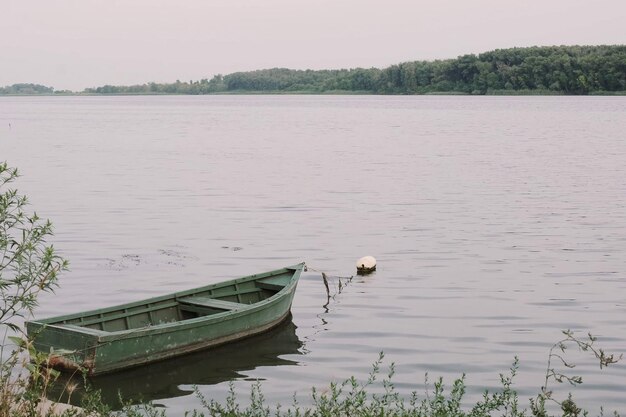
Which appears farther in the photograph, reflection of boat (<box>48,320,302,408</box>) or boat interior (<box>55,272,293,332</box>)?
boat interior (<box>55,272,293,332</box>)

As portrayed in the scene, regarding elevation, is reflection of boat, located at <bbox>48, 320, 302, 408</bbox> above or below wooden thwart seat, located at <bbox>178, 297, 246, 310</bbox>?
below

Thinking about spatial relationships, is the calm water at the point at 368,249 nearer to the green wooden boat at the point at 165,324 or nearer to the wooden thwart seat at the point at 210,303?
the green wooden boat at the point at 165,324

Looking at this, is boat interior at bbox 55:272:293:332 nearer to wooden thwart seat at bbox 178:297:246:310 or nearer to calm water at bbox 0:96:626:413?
wooden thwart seat at bbox 178:297:246:310

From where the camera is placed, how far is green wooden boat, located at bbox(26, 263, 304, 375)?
478 inches

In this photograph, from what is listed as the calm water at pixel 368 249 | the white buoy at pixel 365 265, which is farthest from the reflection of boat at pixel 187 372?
the white buoy at pixel 365 265

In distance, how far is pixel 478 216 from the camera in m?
28.2

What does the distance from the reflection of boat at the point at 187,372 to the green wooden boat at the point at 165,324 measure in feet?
0.46

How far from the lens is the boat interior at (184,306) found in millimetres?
13453

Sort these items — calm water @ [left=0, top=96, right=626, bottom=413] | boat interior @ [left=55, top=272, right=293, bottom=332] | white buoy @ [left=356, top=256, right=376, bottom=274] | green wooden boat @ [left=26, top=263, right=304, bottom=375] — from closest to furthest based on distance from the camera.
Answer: green wooden boat @ [left=26, top=263, right=304, bottom=375], boat interior @ [left=55, top=272, right=293, bottom=332], calm water @ [left=0, top=96, right=626, bottom=413], white buoy @ [left=356, top=256, right=376, bottom=274]

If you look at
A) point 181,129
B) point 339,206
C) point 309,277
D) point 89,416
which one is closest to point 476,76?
point 181,129

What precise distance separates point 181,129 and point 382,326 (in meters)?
72.2

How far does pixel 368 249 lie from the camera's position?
75.2 ft

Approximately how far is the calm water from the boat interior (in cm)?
83

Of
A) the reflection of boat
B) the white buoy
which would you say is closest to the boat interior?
the reflection of boat
